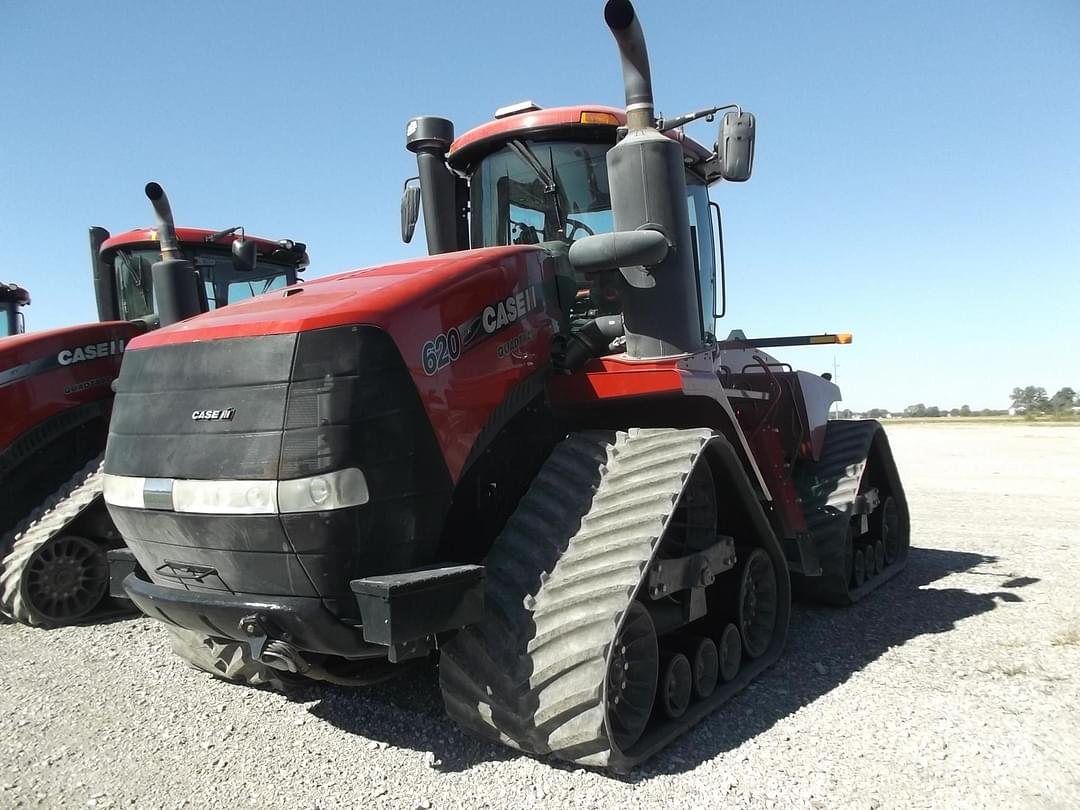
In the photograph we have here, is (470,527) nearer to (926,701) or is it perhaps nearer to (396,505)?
(396,505)

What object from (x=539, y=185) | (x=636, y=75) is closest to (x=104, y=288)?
(x=539, y=185)

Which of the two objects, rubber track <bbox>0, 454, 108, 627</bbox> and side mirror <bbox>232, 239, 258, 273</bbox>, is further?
side mirror <bbox>232, 239, 258, 273</bbox>

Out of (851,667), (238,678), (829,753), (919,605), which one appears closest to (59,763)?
(238,678)

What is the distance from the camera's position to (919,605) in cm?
600

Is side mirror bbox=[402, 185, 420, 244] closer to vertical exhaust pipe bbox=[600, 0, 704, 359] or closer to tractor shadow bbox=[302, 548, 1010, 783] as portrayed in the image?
vertical exhaust pipe bbox=[600, 0, 704, 359]

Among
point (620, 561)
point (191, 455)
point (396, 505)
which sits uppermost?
point (191, 455)

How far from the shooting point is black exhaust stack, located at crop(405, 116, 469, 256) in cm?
494

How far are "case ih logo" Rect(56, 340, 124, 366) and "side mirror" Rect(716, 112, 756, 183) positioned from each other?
16.0ft

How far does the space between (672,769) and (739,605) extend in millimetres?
1301

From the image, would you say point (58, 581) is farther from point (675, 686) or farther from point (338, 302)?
point (675, 686)

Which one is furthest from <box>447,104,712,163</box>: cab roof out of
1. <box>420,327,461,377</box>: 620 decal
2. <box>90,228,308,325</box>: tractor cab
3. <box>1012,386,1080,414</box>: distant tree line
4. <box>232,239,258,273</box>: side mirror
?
<box>1012,386,1080,414</box>: distant tree line

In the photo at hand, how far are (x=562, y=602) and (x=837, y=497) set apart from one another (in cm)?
354

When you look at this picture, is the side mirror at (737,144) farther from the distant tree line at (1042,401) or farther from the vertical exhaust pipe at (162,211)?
the distant tree line at (1042,401)

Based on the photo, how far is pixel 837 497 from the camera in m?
6.10
